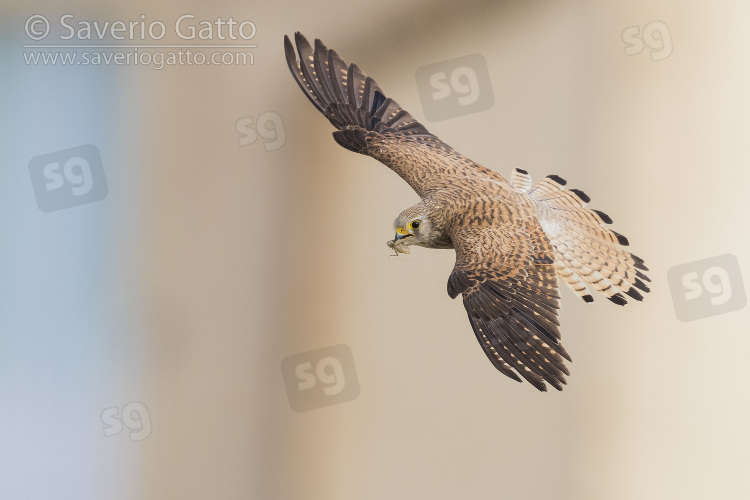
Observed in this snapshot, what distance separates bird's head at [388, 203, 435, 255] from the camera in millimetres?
1316

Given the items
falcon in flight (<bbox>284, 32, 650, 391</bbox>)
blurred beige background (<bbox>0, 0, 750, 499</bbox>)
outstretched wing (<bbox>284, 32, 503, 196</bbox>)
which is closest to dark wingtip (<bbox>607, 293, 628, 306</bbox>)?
falcon in flight (<bbox>284, 32, 650, 391</bbox>)

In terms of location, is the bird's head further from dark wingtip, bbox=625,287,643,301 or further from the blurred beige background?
dark wingtip, bbox=625,287,643,301

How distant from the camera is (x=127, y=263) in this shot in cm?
211

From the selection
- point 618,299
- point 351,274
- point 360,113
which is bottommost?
point 618,299

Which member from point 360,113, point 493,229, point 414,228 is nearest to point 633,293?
point 493,229

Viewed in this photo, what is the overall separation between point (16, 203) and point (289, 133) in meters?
0.75

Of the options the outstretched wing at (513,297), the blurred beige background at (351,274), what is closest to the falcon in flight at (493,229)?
the outstretched wing at (513,297)

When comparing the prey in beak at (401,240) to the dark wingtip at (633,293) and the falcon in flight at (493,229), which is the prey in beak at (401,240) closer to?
the falcon in flight at (493,229)

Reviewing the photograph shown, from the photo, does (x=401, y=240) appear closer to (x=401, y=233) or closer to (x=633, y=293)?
(x=401, y=233)

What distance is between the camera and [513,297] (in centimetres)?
122

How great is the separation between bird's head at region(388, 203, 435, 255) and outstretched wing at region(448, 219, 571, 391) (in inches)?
1.9

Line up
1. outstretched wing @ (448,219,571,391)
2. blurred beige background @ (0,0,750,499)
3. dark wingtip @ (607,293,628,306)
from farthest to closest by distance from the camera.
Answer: blurred beige background @ (0,0,750,499) < dark wingtip @ (607,293,628,306) < outstretched wing @ (448,219,571,391)

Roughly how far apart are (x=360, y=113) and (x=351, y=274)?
0.48 metres

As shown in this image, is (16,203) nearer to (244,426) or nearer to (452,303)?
(244,426)
